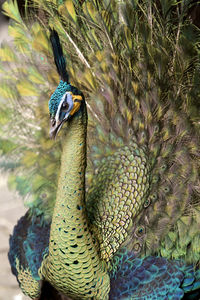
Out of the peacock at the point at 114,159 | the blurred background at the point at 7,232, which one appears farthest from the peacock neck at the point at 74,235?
the blurred background at the point at 7,232

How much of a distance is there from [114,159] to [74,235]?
323 millimetres

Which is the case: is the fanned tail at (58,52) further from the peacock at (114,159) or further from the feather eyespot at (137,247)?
the feather eyespot at (137,247)

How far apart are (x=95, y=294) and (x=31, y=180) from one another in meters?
0.51

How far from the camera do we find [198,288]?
4.55ft

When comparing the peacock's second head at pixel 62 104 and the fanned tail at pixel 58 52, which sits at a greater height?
the fanned tail at pixel 58 52

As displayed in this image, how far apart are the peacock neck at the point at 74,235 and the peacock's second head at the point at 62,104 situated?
0.04 m

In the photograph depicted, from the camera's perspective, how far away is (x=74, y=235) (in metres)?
1.22

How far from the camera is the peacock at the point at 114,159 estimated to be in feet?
4.08

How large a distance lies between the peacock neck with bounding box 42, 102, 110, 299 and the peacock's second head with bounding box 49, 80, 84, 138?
4 centimetres

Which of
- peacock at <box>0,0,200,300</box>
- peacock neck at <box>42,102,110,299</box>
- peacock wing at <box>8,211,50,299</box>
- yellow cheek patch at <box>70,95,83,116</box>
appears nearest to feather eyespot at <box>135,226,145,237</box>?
peacock at <box>0,0,200,300</box>

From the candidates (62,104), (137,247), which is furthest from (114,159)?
(62,104)

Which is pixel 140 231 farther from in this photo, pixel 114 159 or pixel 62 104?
pixel 62 104

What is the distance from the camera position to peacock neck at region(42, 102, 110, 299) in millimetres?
1178

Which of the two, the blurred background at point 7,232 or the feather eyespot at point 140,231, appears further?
the blurred background at point 7,232
